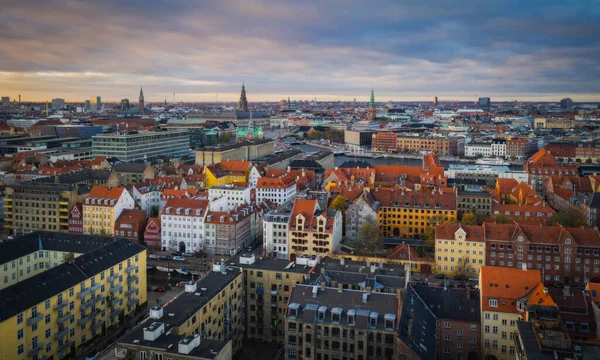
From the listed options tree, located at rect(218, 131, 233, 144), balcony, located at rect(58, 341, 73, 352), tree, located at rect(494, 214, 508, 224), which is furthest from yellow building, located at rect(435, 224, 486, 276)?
tree, located at rect(218, 131, 233, 144)

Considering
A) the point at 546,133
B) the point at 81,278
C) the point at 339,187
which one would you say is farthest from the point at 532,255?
the point at 546,133

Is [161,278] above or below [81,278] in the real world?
below

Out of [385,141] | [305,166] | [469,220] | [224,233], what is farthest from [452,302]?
[385,141]

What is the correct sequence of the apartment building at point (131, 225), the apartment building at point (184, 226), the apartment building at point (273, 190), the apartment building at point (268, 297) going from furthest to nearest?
the apartment building at point (273, 190) < the apartment building at point (131, 225) < the apartment building at point (184, 226) < the apartment building at point (268, 297)

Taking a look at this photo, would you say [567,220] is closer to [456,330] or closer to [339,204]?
[339,204]

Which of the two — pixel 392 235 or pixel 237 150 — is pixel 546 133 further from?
pixel 392 235

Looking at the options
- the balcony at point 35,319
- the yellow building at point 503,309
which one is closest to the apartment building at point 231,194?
the balcony at point 35,319

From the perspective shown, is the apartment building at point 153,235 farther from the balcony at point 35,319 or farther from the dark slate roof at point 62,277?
the balcony at point 35,319
